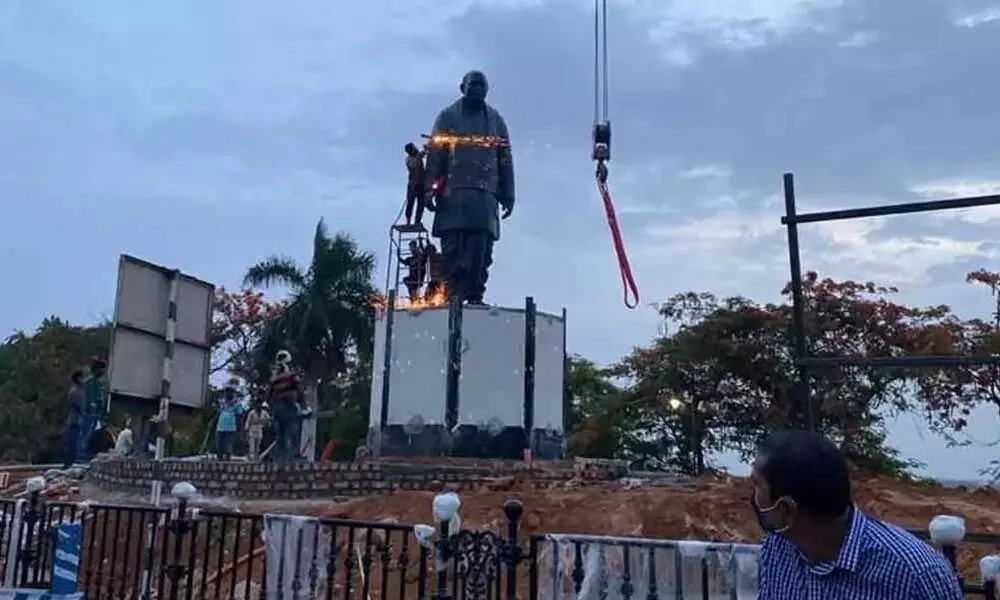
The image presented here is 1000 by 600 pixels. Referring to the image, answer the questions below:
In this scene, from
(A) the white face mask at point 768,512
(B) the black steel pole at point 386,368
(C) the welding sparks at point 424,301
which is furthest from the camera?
(C) the welding sparks at point 424,301

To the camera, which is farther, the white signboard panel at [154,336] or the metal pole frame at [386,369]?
the metal pole frame at [386,369]

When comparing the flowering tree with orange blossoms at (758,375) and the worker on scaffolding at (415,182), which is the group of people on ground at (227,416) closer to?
the worker on scaffolding at (415,182)

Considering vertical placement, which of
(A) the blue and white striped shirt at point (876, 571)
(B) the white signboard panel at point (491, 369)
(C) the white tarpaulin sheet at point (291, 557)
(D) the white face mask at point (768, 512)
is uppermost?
(B) the white signboard panel at point (491, 369)

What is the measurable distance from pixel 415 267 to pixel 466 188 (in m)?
1.81

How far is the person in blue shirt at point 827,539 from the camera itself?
1894 mm

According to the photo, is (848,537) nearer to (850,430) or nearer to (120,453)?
(120,453)

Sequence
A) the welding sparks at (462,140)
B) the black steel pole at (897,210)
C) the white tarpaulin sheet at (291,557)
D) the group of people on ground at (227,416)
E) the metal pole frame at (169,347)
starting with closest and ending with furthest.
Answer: the black steel pole at (897,210), the white tarpaulin sheet at (291,557), the metal pole frame at (169,347), the group of people on ground at (227,416), the welding sparks at (462,140)

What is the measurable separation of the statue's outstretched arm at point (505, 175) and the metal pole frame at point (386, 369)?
274cm

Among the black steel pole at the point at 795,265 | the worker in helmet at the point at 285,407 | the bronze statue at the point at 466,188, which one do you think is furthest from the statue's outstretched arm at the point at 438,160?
the black steel pole at the point at 795,265

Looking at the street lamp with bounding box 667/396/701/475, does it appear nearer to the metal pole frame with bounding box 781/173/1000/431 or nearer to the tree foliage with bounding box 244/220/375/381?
the tree foliage with bounding box 244/220/375/381

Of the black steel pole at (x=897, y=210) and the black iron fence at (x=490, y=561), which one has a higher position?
the black steel pole at (x=897, y=210)

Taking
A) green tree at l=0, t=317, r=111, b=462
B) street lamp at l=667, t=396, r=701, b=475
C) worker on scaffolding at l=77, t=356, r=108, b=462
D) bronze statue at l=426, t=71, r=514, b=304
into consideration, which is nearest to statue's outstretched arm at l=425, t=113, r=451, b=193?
bronze statue at l=426, t=71, r=514, b=304

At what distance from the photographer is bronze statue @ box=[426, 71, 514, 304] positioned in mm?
16109

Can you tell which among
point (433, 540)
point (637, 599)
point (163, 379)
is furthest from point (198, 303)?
point (637, 599)
